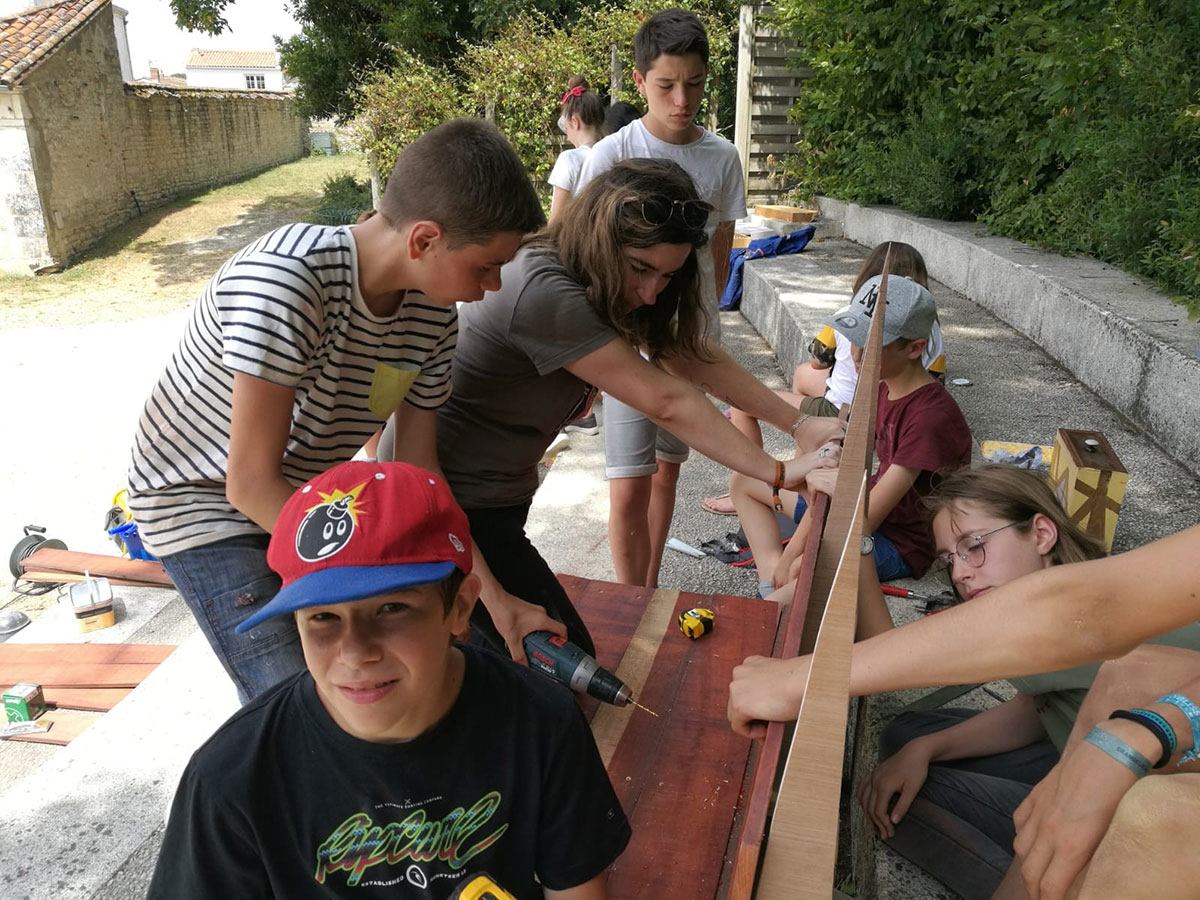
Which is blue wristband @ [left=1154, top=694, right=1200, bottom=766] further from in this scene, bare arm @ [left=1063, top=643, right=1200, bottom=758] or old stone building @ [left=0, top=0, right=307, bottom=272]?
old stone building @ [left=0, top=0, right=307, bottom=272]

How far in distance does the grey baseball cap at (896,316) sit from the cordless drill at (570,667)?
1547 mm

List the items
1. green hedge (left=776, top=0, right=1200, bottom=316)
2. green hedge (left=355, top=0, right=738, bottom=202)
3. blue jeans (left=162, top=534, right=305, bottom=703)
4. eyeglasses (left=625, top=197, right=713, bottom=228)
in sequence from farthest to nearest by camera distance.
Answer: green hedge (left=355, top=0, right=738, bottom=202) → green hedge (left=776, top=0, right=1200, bottom=316) → eyeglasses (left=625, top=197, right=713, bottom=228) → blue jeans (left=162, top=534, right=305, bottom=703)

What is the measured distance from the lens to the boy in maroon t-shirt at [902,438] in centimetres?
306

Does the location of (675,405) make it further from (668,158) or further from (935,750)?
(668,158)

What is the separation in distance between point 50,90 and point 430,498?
72.7ft

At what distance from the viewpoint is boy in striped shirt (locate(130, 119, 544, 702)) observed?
6.15 feet

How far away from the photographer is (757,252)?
9188 millimetres

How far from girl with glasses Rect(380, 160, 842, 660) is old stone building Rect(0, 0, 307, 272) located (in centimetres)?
1973

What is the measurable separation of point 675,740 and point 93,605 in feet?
17.1

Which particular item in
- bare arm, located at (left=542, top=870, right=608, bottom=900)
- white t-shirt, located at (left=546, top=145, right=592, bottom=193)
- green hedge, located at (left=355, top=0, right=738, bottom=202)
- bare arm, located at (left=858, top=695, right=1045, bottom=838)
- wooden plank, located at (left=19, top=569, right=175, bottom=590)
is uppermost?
green hedge, located at (left=355, top=0, right=738, bottom=202)

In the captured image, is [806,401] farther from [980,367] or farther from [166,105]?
[166,105]

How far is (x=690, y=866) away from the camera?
1.80 m

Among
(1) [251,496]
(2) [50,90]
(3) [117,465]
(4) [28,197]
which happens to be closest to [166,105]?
(2) [50,90]

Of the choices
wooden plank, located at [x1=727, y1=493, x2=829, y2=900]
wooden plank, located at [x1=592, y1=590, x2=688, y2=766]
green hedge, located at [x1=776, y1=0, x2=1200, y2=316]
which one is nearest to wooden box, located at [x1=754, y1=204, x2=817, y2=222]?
green hedge, located at [x1=776, y1=0, x2=1200, y2=316]
